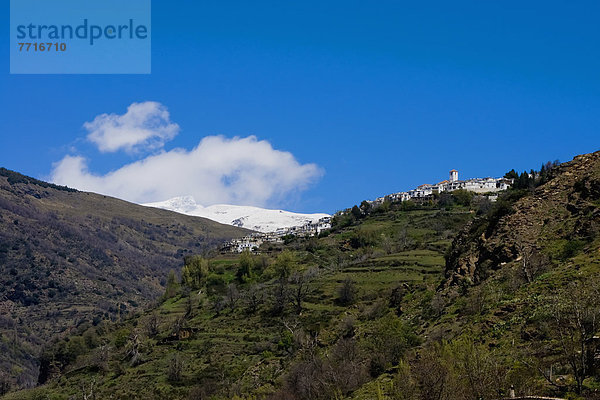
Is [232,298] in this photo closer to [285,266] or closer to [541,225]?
[285,266]

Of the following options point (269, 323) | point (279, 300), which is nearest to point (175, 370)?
point (269, 323)

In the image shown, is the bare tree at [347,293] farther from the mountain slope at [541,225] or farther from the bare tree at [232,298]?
the mountain slope at [541,225]

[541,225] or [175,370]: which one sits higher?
[541,225]

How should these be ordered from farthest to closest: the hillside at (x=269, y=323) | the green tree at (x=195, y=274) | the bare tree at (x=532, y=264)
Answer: the green tree at (x=195, y=274), the hillside at (x=269, y=323), the bare tree at (x=532, y=264)

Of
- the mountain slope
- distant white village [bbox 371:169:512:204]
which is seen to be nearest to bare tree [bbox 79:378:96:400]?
the mountain slope

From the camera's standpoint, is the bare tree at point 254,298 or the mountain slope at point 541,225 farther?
the bare tree at point 254,298

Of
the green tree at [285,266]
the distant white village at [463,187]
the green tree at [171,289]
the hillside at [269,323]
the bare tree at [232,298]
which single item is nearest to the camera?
the hillside at [269,323]

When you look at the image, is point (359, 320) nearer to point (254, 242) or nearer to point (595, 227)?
point (595, 227)

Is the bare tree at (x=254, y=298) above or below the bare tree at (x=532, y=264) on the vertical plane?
below

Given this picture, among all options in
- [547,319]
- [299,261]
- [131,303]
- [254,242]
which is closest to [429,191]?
[254,242]

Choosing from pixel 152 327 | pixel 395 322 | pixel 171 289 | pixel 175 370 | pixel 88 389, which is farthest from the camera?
pixel 171 289

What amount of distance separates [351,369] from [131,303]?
154352mm

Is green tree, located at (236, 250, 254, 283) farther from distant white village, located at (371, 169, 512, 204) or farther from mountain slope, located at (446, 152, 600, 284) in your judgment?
mountain slope, located at (446, 152, 600, 284)

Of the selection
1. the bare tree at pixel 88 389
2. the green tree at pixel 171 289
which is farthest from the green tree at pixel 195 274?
the bare tree at pixel 88 389
